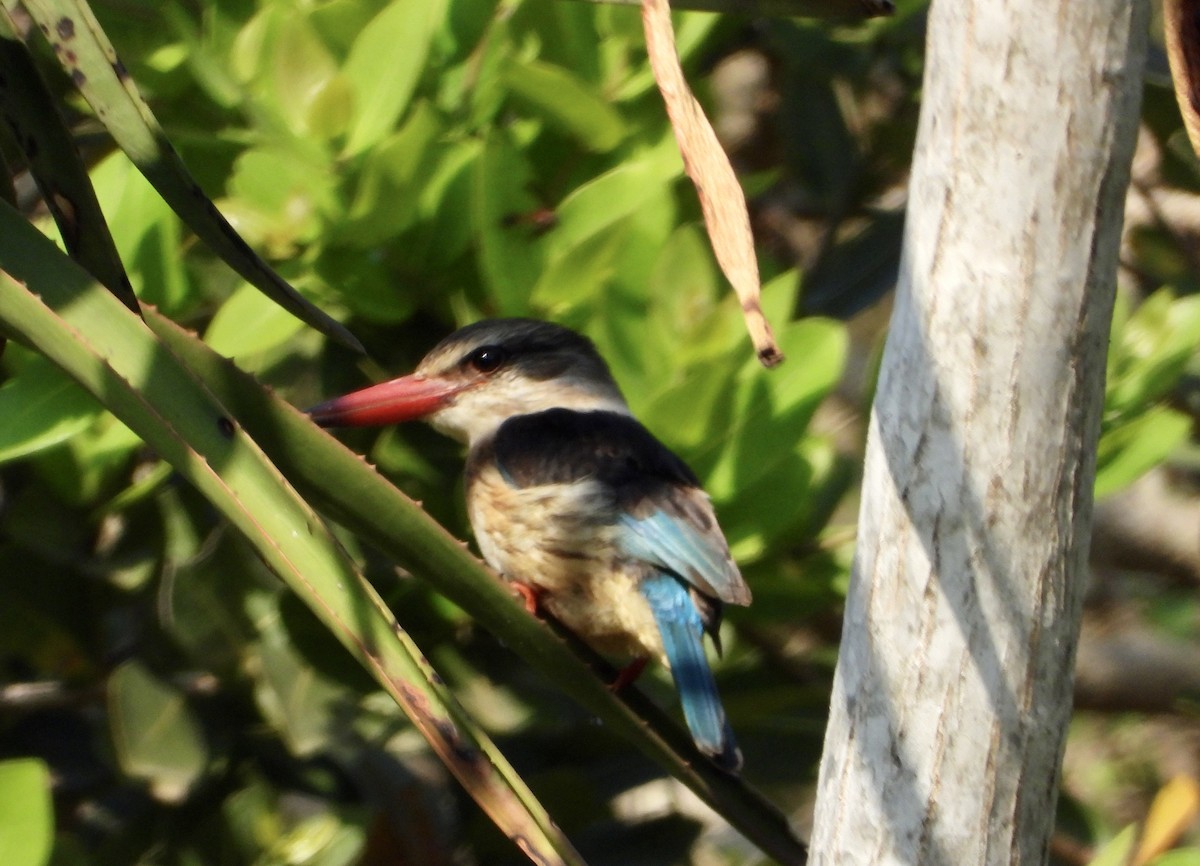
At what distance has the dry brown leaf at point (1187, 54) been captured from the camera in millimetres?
1368

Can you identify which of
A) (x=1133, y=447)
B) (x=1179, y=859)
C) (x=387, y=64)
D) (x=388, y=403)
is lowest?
(x=1179, y=859)

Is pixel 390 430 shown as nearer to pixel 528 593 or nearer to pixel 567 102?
pixel 528 593

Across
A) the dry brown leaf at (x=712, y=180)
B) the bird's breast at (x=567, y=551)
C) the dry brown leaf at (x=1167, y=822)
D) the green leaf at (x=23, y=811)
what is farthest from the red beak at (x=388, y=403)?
the dry brown leaf at (x=1167, y=822)

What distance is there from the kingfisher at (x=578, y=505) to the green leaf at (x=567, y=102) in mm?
294

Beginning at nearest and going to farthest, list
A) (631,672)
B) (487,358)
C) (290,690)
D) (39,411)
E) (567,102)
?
1. (39,411)
2. (567,102)
3. (290,690)
4. (631,672)
5. (487,358)

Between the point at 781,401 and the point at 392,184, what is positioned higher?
the point at 392,184

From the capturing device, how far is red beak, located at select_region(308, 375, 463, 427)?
2162 mm

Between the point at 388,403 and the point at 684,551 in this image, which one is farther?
the point at 388,403

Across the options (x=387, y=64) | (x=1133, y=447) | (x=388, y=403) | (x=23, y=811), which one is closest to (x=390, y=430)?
(x=388, y=403)

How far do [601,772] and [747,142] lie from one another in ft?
5.32

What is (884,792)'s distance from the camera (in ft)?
4.67

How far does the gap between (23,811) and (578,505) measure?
1060 mm

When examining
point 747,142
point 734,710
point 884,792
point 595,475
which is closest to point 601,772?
point 734,710

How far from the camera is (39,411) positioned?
5.80 ft
